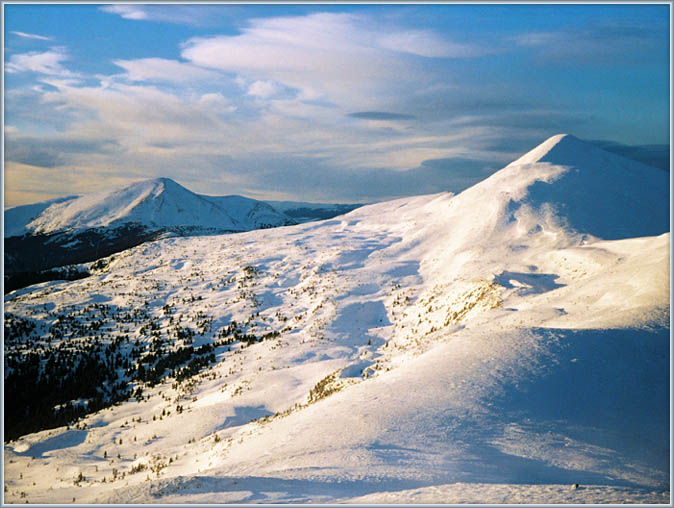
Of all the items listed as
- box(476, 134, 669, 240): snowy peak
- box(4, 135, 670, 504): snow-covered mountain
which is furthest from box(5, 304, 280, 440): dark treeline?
box(476, 134, 669, 240): snowy peak

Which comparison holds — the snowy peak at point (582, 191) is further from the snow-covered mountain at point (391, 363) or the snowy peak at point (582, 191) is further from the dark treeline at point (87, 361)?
the dark treeline at point (87, 361)

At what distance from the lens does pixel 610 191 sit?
154 ft

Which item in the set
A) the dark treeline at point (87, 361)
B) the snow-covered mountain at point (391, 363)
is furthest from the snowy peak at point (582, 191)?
the dark treeline at point (87, 361)

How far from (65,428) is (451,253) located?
115 feet

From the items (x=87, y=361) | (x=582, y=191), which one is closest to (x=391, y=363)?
(x=87, y=361)

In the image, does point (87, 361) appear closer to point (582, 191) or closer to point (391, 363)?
point (391, 363)

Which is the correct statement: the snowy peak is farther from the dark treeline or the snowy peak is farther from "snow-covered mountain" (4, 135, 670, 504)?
the dark treeline

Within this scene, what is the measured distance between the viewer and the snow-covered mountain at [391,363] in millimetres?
11211

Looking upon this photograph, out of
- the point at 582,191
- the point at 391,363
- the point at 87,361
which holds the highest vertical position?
the point at 582,191

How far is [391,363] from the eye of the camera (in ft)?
72.5

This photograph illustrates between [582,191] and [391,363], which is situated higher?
[582,191]

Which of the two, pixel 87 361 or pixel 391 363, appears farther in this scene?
pixel 87 361

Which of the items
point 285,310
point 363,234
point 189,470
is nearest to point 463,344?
point 189,470

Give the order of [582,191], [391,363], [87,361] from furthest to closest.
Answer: [582,191] < [87,361] < [391,363]
